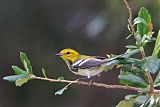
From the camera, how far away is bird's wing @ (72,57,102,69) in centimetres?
209

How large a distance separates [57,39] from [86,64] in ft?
12.3

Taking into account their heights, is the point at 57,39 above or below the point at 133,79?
above

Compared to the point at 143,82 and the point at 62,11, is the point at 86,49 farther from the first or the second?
the point at 143,82

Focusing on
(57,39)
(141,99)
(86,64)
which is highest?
(57,39)

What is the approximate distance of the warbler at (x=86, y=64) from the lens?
2.02 meters

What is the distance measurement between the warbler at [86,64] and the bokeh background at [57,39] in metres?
2.40

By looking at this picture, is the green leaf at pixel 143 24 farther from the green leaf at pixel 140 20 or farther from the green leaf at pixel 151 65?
the green leaf at pixel 151 65

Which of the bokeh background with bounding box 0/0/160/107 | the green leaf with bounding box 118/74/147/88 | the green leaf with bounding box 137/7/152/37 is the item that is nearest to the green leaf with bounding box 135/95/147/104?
the green leaf with bounding box 118/74/147/88

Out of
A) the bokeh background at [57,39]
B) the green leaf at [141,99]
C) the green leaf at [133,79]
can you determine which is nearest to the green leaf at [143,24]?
the green leaf at [133,79]

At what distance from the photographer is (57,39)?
19.3 ft

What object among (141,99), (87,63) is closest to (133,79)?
(141,99)

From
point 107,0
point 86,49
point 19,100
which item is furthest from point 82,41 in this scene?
point 19,100

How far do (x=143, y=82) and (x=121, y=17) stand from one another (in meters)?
2.84

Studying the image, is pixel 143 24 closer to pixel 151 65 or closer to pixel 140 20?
pixel 140 20
